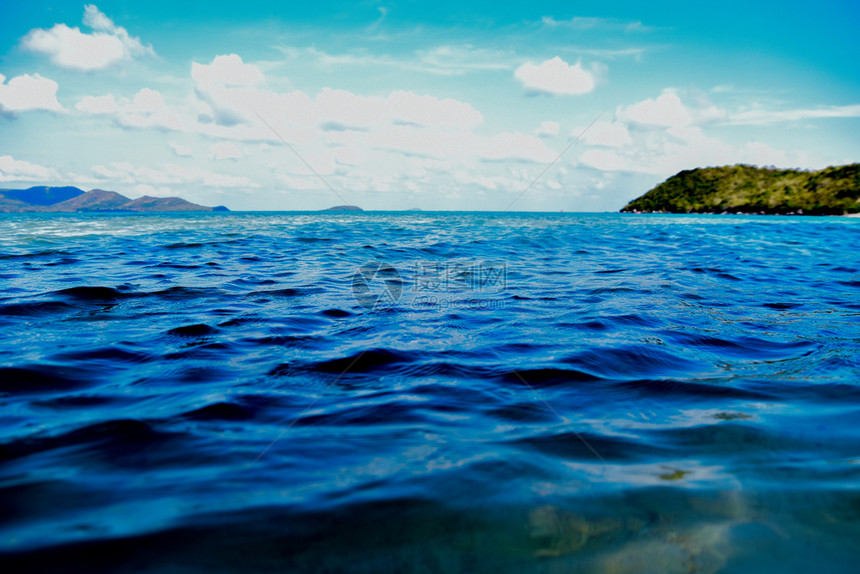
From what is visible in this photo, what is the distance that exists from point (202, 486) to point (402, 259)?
45.6 ft

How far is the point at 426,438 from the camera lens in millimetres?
3348

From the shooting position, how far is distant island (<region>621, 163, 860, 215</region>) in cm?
8300

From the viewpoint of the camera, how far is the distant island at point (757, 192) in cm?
8300

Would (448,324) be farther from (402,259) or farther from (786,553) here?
(402,259)

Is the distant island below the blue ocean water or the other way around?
the other way around

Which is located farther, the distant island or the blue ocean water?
the distant island

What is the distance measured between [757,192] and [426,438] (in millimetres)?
126948

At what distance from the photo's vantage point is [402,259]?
16391 millimetres

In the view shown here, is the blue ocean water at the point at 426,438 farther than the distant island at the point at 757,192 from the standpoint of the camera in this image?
No

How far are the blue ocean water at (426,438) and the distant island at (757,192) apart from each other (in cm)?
9429

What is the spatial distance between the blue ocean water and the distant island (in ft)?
309

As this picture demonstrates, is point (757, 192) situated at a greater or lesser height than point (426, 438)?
greater

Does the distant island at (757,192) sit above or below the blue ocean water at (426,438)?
above

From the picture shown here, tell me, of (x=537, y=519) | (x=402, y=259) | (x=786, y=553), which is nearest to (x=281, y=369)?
(x=537, y=519)
